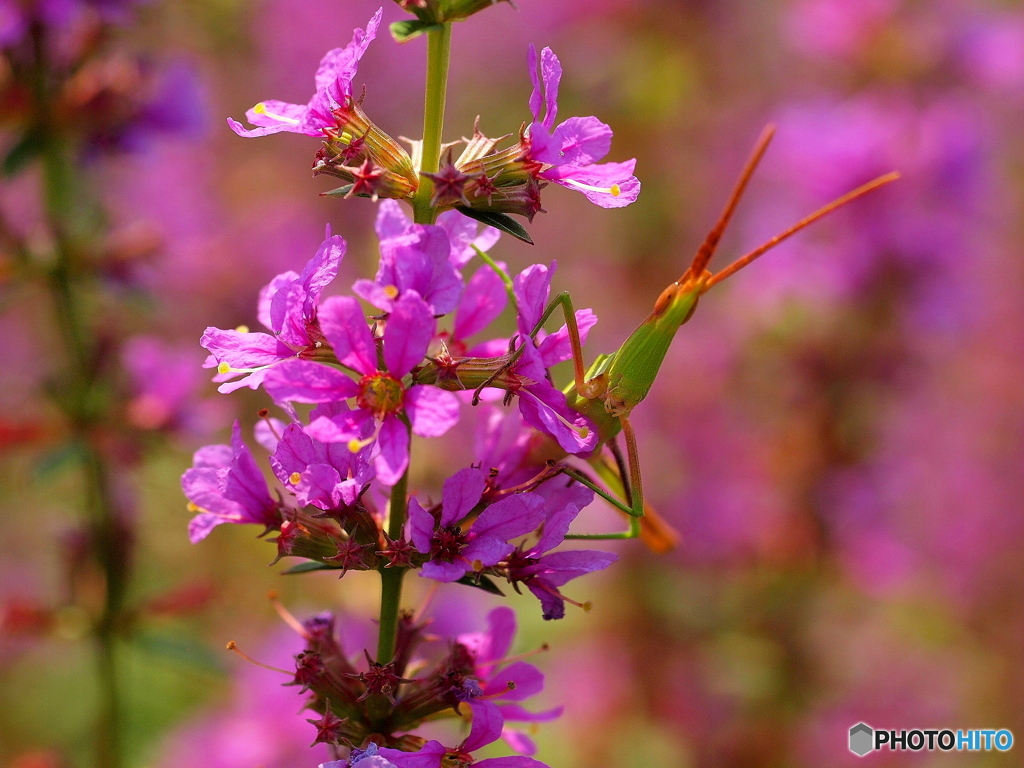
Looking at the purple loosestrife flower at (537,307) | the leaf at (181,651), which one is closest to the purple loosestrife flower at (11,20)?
the leaf at (181,651)

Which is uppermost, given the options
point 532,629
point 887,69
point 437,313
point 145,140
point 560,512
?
point 887,69

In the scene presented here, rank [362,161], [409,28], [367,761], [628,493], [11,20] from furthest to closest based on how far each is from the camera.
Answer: [11,20] < [628,493] < [362,161] < [409,28] < [367,761]

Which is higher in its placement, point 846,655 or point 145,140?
point 145,140

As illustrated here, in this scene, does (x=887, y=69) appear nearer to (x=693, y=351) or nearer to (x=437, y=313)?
(x=693, y=351)

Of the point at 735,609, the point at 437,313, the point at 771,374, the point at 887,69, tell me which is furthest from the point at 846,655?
the point at 437,313

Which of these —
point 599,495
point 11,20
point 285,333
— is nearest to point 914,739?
point 599,495

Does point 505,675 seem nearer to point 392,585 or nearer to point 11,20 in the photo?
point 392,585

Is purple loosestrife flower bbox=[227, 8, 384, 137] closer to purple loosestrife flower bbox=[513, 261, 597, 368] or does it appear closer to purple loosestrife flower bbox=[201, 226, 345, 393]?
purple loosestrife flower bbox=[201, 226, 345, 393]
